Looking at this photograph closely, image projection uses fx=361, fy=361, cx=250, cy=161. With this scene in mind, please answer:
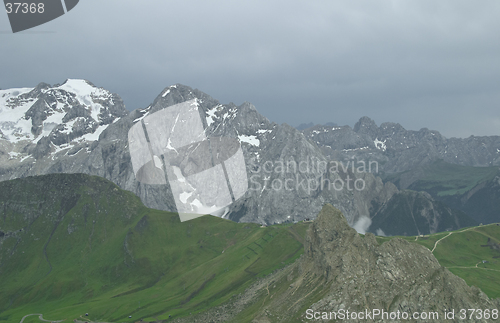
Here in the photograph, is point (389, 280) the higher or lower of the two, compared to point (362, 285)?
higher

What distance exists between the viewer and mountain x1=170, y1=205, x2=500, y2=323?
300ft

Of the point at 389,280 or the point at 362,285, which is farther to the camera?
the point at 362,285

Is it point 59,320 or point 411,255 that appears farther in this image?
point 59,320

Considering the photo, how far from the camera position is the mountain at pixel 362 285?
9156 centimetres

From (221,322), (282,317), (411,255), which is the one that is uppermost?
(411,255)

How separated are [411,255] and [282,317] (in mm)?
43009

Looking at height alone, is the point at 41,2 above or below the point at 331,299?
above

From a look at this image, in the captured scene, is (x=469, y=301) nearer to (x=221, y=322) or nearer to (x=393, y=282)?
(x=393, y=282)

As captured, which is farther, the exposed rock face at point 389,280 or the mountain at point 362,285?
the exposed rock face at point 389,280

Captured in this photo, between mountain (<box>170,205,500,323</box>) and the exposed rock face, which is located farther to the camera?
the exposed rock face

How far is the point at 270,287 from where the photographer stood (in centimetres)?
15375

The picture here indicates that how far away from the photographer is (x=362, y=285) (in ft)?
331

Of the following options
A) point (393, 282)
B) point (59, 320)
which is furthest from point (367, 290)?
point (59, 320)

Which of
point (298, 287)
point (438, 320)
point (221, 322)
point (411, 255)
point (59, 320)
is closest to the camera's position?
point (438, 320)
